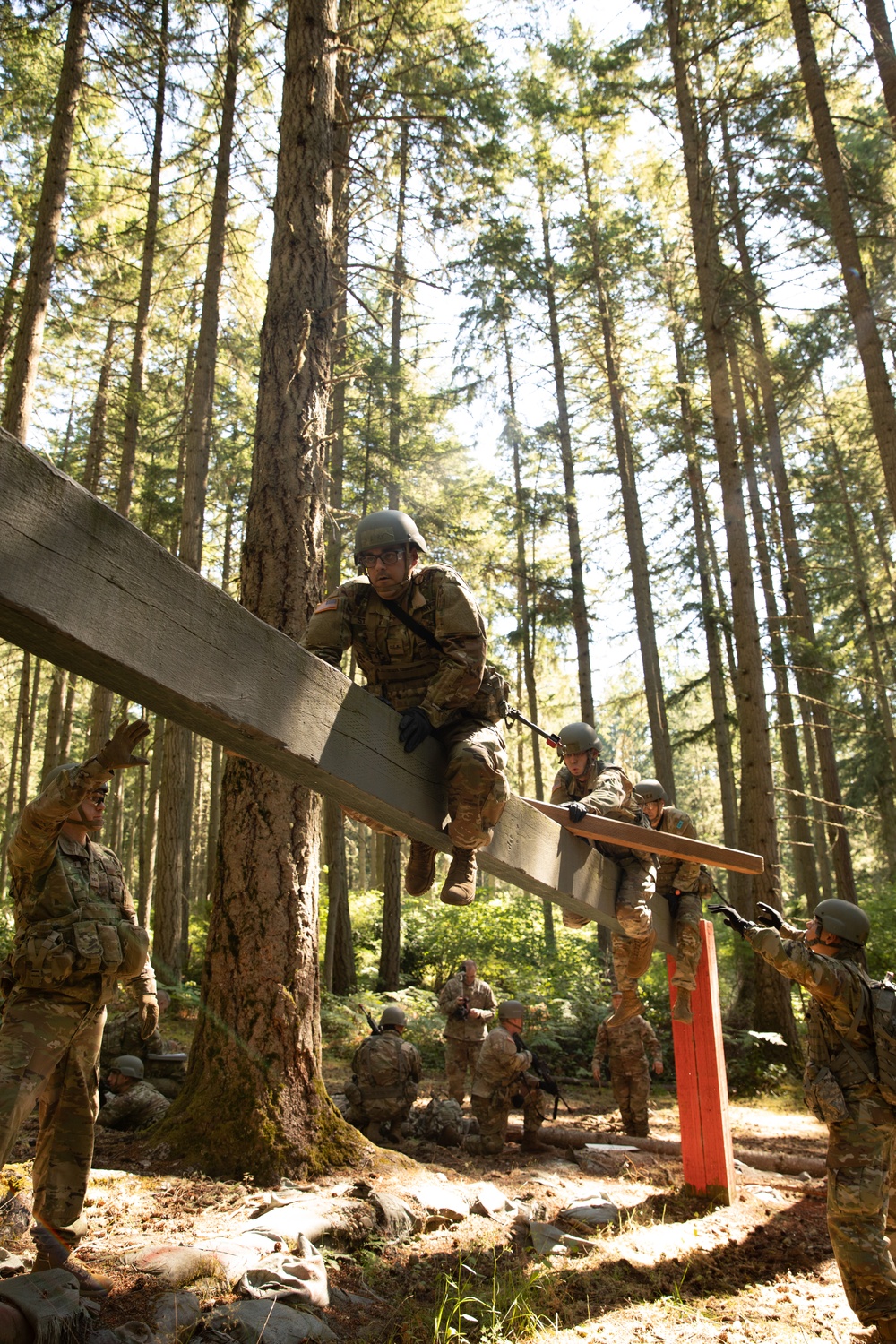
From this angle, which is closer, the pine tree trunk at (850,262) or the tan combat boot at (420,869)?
the tan combat boot at (420,869)

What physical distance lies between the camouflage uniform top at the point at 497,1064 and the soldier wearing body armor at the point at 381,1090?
67cm

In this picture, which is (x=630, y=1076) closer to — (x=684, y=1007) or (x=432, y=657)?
(x=684, y=1007)

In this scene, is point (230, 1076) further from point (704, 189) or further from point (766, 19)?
point (766, 19)

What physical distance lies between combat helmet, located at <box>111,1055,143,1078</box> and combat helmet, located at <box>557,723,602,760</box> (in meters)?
4.79

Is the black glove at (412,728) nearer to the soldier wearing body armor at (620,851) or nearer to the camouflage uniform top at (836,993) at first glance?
the soldier wearing body armor at (620,851)

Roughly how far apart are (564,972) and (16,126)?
17.3m

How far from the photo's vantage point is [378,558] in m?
3.38

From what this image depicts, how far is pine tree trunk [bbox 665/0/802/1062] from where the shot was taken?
11523 mm

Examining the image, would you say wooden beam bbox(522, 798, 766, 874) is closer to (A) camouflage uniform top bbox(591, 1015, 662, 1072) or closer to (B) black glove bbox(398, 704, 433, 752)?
(B) black glove bbox(398, 704, 433, 752)

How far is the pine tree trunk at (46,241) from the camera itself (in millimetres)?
9531

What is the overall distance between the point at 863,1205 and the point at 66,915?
441 centimetres

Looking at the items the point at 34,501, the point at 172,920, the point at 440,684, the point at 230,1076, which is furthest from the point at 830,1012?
the point at 172,920

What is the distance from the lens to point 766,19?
11.7 metres

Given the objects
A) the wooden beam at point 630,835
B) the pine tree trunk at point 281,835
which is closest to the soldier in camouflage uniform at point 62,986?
the pine tree trunk at point 281,835
